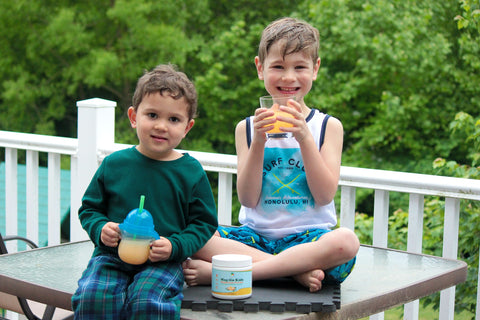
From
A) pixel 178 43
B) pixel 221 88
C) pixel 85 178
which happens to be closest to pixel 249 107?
pixel 221 88

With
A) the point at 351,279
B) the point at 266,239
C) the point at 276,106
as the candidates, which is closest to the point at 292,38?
the point at 276,106

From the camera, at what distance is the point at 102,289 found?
5.91ft

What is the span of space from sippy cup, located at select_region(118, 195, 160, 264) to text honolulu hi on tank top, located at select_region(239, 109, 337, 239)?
0.56m

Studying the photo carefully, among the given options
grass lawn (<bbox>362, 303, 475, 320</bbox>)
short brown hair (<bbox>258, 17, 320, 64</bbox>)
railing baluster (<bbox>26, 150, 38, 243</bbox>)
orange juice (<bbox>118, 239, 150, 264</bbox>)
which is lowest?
grass lawn (<bbox>362, 303, 475, 320</bbox>)

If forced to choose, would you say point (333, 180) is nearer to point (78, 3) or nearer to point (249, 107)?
point (249, 107)

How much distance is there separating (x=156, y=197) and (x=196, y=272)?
0.83 feet

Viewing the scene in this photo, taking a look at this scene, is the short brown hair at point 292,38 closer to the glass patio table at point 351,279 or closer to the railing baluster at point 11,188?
the glass patio table at point 351,279

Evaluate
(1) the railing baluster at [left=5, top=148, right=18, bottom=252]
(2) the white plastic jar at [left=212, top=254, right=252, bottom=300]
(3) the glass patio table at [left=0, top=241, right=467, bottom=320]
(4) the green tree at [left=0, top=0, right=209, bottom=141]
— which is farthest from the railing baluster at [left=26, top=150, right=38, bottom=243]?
(4) the green tree at [left=0, top=0, right=209, bottom=141]

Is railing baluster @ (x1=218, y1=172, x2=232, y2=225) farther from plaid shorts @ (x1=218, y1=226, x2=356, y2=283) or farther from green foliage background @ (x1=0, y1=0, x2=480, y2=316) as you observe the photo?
green foliage background @ (x1=0, y1=0, x2=480, y2=316)

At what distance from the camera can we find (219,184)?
3.24 m

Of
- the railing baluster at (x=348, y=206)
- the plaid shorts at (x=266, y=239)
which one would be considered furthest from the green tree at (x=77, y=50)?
the plaid shorts at (x=266, y=239)

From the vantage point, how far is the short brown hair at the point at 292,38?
2252mm

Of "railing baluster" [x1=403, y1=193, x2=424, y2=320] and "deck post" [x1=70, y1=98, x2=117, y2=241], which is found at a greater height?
"deck post" [x1=70, y1=98, x2=117, y2=241]

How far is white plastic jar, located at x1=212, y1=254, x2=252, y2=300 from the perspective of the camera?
182 cm
